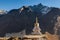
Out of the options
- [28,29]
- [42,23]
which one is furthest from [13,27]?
[42,23]

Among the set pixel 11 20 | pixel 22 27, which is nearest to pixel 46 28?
pixel 22 27

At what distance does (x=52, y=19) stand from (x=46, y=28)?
3047 mm

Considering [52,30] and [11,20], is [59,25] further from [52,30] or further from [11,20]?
[11,20]

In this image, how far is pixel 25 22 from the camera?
44.5 metres

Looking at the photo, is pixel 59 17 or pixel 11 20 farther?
pixel 11 20

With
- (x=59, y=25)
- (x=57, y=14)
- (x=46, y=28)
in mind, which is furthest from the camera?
(x=57, y=14)

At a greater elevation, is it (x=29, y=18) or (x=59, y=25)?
(x=29, y=18)

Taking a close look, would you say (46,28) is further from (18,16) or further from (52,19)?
(18,16)

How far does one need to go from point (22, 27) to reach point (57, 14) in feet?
29.6

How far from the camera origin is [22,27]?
4331 centimetres

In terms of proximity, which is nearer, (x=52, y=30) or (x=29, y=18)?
(x=52, y=30)

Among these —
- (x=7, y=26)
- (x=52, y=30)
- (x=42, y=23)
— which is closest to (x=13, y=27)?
(x=7, y=26)

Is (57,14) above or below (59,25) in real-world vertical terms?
above

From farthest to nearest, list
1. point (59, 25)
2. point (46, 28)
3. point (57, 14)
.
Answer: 1. point (57, 14)
2. point (46, 28)
3. point (59, 25)
